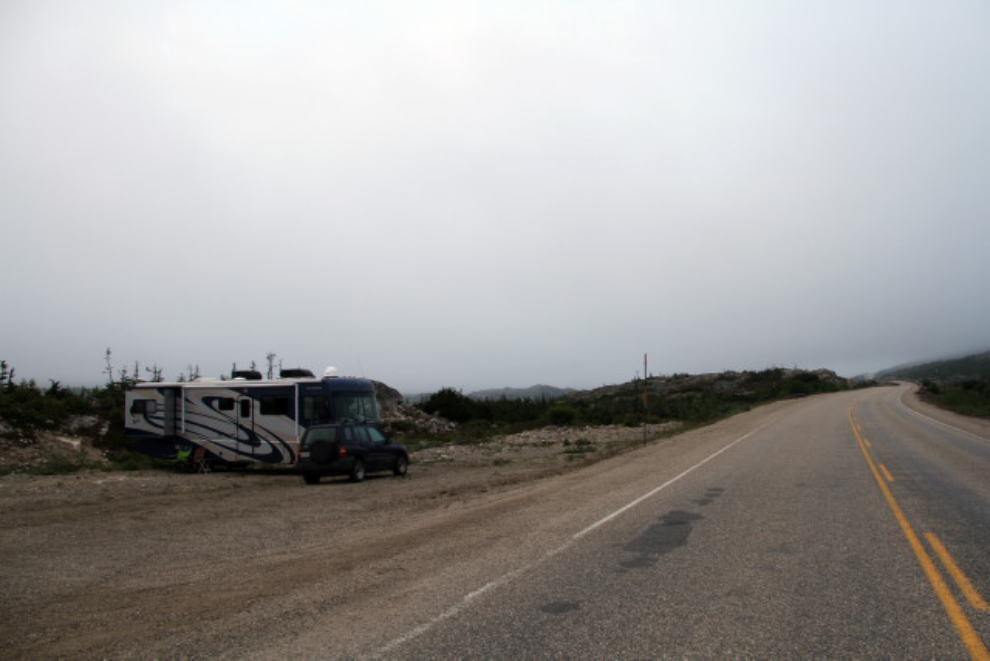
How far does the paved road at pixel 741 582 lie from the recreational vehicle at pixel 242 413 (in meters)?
11.5

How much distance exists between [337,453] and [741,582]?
46.4ft

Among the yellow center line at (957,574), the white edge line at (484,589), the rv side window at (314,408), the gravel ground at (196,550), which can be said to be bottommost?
the gravel ground at (196,550)

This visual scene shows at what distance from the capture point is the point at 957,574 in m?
7.02

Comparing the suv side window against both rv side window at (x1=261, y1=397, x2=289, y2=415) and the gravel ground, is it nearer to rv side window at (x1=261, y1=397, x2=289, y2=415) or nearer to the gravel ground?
the gravel ground

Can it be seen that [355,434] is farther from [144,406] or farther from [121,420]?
[121,420]

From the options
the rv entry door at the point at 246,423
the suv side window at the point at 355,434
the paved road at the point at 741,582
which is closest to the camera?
the paved road at the point at 741,582

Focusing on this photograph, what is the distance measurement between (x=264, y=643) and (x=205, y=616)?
4.15ft

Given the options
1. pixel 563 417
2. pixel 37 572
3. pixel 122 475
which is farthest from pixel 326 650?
pixel 563 417

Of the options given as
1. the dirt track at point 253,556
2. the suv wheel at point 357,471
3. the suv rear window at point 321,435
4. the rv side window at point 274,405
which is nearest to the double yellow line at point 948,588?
the dirt track at point 253,556

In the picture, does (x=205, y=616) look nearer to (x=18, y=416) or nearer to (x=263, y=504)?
(x=263, y=504)

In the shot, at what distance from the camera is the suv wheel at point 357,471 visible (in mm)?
19703

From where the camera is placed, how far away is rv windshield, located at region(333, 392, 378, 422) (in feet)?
74.8

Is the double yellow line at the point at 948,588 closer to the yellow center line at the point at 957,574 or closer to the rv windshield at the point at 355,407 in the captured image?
the yellow center line at the point at 957,574

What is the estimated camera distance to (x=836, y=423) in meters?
35.7
